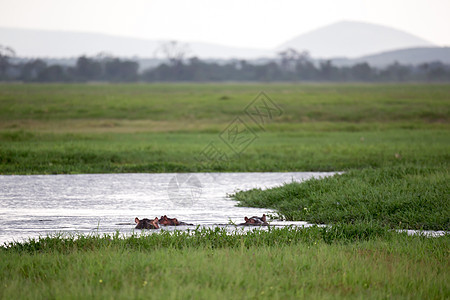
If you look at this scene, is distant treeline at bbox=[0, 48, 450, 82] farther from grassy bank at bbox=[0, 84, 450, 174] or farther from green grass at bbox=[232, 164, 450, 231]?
green grass at bbox=[232, 164, 450, 231]

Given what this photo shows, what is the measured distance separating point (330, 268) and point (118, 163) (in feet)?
48.6

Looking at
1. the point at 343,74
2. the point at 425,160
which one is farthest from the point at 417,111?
the point at 343,74

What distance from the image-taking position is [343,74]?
441 ft

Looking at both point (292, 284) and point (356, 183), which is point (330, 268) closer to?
point (292, 284)

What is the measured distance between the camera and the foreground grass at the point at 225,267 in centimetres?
600

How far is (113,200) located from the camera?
13531mm

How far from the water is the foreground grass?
178 cm

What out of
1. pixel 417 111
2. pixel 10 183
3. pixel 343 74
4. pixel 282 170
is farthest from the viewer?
pixel 343 74

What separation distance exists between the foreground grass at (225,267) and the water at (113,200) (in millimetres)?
1778

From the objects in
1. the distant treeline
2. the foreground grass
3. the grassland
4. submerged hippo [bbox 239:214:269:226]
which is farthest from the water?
the distant treeline

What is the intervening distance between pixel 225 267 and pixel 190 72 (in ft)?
408

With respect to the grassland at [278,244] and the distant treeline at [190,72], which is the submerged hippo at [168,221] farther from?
the distant treeline at [190,72]

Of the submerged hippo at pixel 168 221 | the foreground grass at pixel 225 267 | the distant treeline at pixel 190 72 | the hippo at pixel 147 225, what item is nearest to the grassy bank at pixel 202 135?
the submerged hippo at pixel 168 221

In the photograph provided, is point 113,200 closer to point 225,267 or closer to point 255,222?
point 255,222
